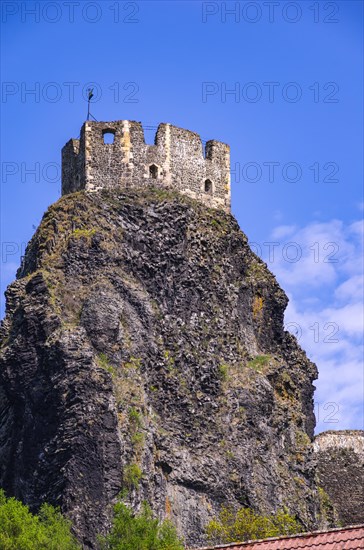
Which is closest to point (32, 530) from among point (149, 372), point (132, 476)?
point (132, 476)

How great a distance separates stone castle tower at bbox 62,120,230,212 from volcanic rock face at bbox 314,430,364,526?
12305 millimetres

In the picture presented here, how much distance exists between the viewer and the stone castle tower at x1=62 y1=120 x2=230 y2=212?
81.1 m

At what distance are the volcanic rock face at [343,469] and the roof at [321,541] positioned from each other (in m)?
31.1

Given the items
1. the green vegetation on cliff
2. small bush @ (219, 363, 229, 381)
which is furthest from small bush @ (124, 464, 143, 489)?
small bush @ (219, 363, 229, 381)

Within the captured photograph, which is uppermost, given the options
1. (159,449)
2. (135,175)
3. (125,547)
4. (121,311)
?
(135,175)

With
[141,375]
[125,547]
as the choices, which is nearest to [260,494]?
[141,375]

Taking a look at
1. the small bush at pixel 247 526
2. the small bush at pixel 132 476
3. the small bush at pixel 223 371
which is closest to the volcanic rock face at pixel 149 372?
the small bush at pixel 132 476

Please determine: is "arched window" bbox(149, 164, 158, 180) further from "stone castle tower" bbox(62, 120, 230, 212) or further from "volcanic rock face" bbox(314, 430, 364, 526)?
"volcanic rock face" bbox(314, 430, 364, 526)

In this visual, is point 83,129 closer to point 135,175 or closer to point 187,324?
point 135,175

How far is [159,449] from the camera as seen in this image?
72562 millimetres

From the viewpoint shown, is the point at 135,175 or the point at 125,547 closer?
the point at 125,547

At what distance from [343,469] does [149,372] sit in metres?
15.0

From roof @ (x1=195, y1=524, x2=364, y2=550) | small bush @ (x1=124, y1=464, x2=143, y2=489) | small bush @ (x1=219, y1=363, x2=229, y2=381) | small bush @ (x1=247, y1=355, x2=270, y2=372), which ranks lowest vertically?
roof @ (x1=195, y1=524, x2=364, y2=550)

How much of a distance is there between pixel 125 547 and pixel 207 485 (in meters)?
10.1
